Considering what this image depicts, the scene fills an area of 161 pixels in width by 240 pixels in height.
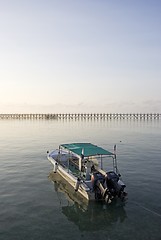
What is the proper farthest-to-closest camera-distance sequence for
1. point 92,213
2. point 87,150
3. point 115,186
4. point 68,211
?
point 87,150, point 115,186, point 68,211, point 92,213

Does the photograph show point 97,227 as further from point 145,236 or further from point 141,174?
point 141,174

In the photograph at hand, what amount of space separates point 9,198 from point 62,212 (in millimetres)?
4577

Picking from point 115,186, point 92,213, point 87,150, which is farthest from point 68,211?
point 87,150

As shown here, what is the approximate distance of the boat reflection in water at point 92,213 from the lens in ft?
48.2

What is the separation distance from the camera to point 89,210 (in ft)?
53.9

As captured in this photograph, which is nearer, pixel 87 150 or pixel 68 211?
pixel 68 211

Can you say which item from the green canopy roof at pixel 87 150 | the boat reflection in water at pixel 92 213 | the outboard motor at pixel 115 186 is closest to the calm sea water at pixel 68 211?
the boat reflection in water at pixel 92 213

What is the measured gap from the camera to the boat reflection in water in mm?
14683

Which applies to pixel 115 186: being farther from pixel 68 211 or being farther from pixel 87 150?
pixel 87 150

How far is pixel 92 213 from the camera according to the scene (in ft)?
52.5

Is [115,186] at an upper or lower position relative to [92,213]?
upper

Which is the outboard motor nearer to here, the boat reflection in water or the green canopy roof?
the boat reflection in water

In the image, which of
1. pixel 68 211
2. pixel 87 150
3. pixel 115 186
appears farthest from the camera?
pixel 87 150

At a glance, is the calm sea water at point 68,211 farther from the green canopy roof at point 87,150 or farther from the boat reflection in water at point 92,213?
the green canopy roof at point 87,150
